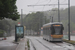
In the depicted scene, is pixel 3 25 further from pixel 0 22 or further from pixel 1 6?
pixel 1 6

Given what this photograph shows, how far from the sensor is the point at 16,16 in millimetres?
21234

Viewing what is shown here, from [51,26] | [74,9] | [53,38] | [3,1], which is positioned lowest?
[53,38]

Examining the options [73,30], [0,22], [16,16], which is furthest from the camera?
[73,30]

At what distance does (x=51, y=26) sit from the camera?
29.6 m

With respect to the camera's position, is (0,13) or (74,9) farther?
(74,9)

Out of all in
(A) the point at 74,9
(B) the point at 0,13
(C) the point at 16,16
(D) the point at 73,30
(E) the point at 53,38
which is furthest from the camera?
(D) the point at 73,30

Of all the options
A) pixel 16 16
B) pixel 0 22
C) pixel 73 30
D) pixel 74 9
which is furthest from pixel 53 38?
pixel 73 30

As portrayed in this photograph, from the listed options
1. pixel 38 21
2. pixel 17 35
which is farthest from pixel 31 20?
pixel 17 35

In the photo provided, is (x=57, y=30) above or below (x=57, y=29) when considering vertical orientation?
below

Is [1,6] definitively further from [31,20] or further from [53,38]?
[31,20]

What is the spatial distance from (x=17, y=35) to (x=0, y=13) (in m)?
15.7

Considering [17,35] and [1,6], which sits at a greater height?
[1,6]

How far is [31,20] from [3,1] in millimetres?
80337

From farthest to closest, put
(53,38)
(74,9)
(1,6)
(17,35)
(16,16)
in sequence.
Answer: (74,9), (17,35), (53,38), (16,16), (1,6)
